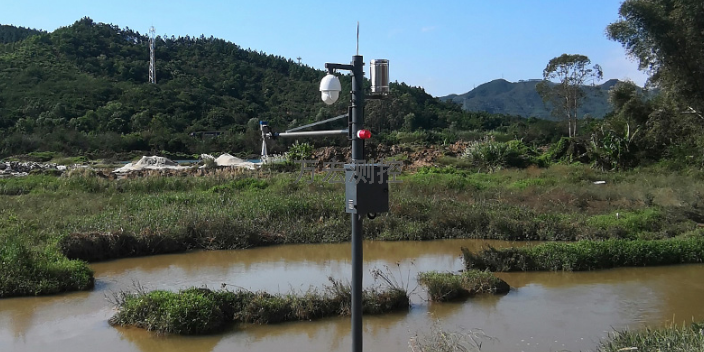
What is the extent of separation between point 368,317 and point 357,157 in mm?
3449

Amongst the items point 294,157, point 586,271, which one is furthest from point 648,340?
point 294,157

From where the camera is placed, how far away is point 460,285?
7.89m

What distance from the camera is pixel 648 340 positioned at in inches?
184

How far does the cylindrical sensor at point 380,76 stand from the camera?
419cm

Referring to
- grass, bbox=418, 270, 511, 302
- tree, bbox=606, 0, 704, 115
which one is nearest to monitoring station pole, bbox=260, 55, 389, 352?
grass, bbox=418, 270, 511, 302

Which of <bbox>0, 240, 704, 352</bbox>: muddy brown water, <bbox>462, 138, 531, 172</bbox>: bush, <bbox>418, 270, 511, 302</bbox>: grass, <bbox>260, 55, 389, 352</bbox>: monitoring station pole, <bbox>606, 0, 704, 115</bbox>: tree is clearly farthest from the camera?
<bbox>462, 138, 531, 172</bbox>: bush

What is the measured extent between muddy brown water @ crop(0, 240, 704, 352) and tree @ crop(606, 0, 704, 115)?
7026 mm

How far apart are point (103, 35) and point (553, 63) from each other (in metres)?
36.7

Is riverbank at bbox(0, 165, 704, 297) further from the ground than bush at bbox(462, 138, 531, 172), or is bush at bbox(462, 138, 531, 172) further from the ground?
bush at bbox(462, 138, 531, 172)

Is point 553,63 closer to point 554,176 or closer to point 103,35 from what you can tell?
point 554,176

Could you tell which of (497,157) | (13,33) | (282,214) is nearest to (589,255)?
(282,214)

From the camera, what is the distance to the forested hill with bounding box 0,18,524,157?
3278 centimetres

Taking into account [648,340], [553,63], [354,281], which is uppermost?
[553,63]

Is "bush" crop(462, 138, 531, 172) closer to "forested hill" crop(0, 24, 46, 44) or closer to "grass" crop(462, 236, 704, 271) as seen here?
"grass" crop(462, 236, 704, 271)
